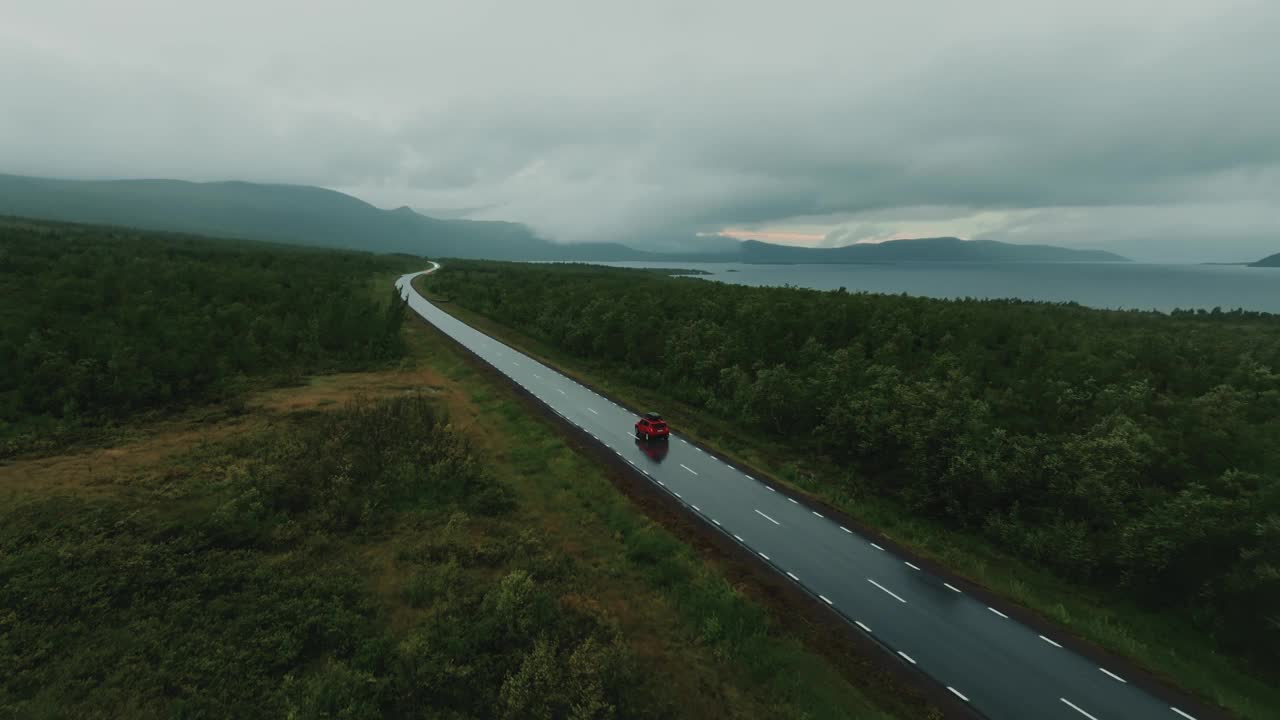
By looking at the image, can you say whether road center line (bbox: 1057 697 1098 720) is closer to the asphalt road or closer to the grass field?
the asphalt road

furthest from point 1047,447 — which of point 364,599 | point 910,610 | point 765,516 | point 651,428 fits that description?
point 364,599

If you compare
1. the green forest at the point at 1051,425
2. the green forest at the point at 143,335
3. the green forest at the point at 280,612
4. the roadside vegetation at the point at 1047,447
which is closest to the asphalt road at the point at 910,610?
the roadside vegetation at the point at 1047,447

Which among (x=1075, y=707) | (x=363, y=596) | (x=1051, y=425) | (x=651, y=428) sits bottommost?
(x=363, y=596)

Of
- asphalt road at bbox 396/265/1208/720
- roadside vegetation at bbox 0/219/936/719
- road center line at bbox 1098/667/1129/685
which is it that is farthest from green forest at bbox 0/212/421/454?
road center line at bbox 1098/667/1129/685

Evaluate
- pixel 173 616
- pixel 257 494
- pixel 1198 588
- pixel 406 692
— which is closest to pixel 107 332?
pixel 257 494

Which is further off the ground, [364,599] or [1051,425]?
[1051,425]

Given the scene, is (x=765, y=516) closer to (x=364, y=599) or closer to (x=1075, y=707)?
(x=1075, y=707)
